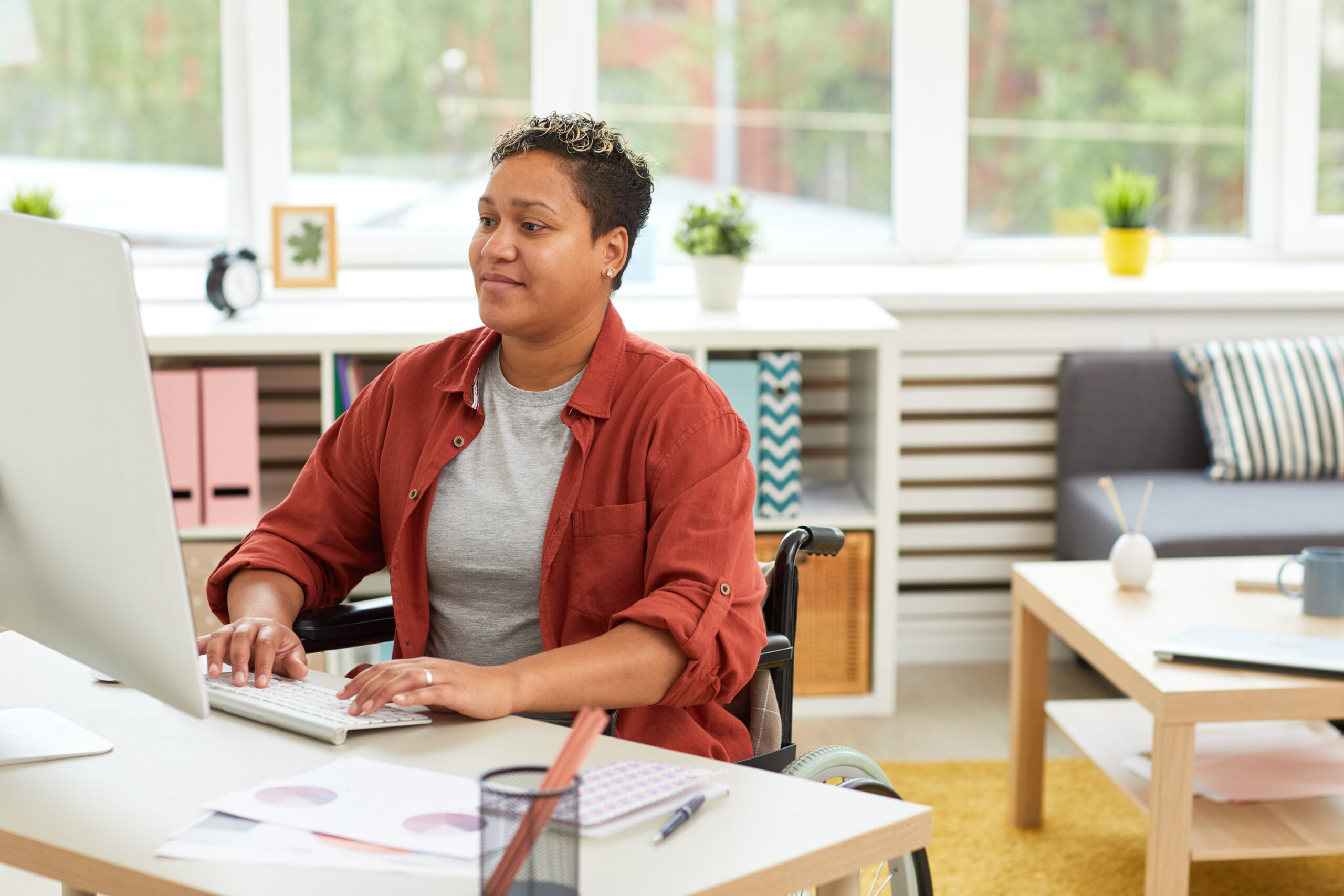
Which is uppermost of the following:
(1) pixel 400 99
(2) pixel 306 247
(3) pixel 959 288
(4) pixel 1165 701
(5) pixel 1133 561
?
(1) pixel 400 99

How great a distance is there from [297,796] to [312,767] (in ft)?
0.21

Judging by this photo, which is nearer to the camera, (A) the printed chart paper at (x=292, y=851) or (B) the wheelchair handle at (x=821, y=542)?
(A) the printed chart paper at (x=292, y=851)

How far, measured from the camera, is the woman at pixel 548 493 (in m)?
1.42

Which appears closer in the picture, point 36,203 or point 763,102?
point 36,203

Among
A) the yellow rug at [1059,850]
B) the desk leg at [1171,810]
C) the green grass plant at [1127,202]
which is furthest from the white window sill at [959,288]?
the desk leg at [1171,810]

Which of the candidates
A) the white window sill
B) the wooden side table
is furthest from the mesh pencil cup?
the white window sill

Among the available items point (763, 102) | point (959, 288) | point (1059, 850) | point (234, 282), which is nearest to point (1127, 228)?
point (959, 288)

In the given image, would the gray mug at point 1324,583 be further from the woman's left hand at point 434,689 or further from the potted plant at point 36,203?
the potted plant at point 36,203

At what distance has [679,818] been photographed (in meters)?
1.02

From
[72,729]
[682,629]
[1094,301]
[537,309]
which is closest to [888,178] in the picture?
[1094,301]

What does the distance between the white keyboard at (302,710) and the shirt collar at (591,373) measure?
16.9 inches

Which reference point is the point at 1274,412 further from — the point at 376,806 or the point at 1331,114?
the point at 376,806

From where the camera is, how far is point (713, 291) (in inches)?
125

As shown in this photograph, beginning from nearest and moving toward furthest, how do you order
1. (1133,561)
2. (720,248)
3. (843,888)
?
(843,888) → (1133,561) → (720,248)
